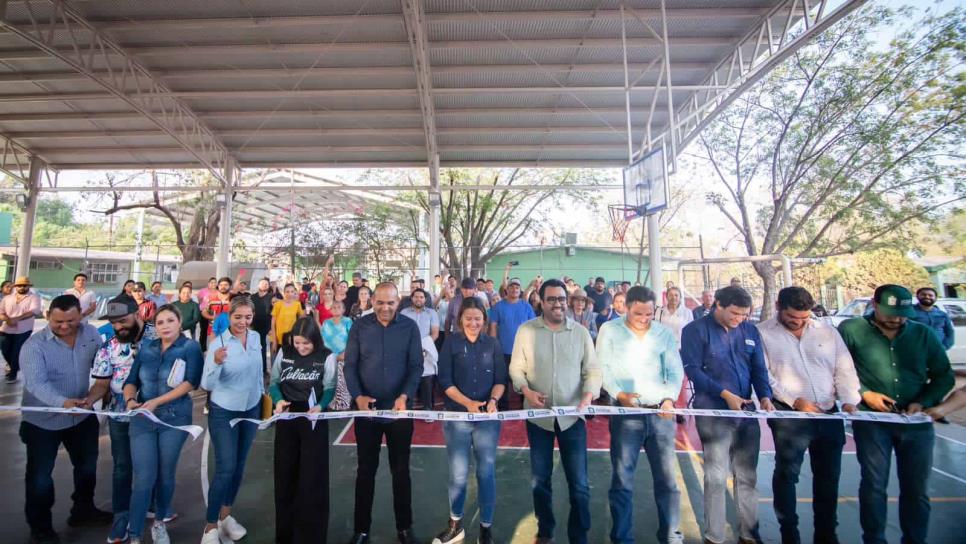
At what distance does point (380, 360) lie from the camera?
3.01 m

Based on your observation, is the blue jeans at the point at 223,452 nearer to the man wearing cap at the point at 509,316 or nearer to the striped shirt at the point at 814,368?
the man wearing cap at the point at 509,316

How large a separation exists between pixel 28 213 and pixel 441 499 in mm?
17697

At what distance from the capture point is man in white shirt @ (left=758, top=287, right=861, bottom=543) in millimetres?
2844

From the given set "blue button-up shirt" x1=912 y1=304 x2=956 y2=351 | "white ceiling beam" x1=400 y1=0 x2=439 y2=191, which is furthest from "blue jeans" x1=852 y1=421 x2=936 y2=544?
"white ceiling beam" x1=400 y1=0 x2=439 y2=191

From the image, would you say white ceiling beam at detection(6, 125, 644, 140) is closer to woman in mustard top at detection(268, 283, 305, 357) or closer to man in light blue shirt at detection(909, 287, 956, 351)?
woman in mustard top at detection(268, 283, 305, 357)

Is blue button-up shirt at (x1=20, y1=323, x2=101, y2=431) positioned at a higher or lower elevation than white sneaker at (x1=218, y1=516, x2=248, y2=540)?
higher

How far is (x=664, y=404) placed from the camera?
9.12 ft

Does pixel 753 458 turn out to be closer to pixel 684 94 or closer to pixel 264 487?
pixel 264 487

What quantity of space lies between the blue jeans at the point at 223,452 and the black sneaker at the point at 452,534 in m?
1.47

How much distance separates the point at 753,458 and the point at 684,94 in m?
10.9

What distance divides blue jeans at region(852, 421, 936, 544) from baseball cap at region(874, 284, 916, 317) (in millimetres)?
699

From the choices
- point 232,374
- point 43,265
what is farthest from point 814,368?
point 43,265

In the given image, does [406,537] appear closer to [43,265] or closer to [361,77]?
[361,77]

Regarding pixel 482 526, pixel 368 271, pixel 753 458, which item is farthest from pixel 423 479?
pixel 368 271
